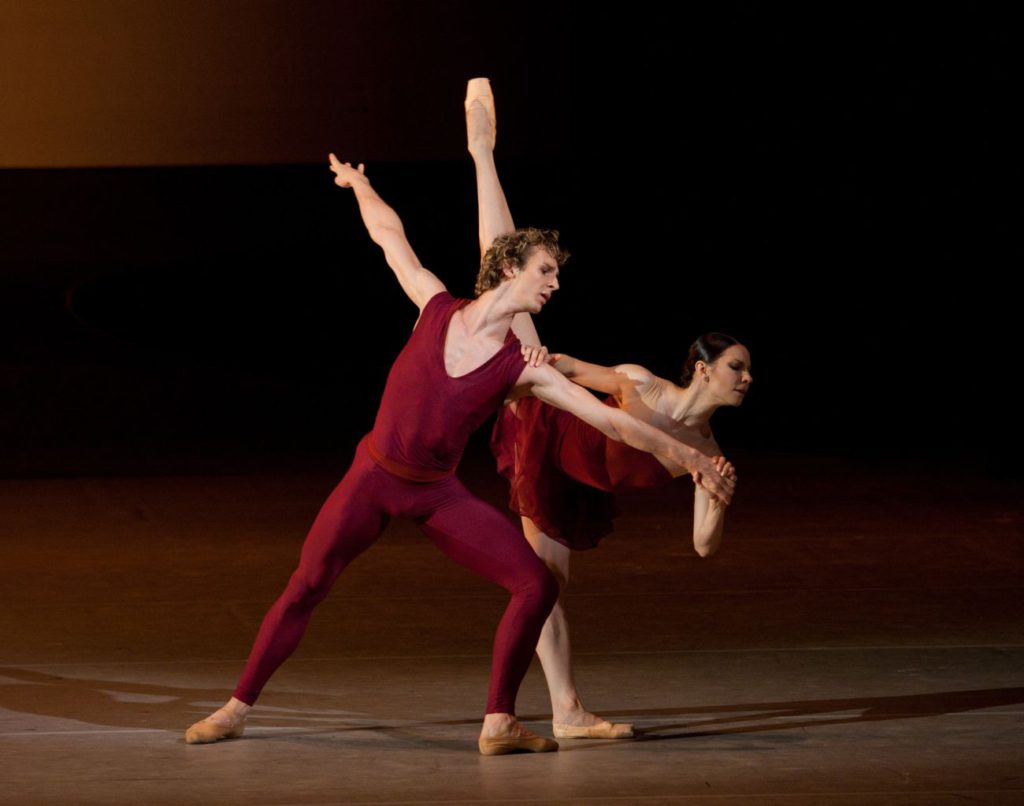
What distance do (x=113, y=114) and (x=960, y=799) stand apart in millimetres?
8678

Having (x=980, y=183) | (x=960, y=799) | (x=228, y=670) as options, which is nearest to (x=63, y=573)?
(x=228, y=670)

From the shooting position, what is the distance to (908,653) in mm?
5480

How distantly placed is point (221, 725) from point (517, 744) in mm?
781

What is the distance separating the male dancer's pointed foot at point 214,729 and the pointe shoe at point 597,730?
86 centimetres

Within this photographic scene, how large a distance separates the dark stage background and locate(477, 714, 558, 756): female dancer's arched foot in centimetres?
585

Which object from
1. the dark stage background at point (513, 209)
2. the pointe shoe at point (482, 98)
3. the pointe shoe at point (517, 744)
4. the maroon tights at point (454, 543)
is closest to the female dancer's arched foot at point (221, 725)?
the maroon tights at point (454, 543)

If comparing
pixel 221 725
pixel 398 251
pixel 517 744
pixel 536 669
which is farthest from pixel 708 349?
pixel 221 725

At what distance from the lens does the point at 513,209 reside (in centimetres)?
1295

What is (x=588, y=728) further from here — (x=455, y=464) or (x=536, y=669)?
(x=536, y=669)

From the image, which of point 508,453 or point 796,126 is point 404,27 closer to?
point 796,126

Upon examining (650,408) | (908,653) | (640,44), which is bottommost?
(908,653)

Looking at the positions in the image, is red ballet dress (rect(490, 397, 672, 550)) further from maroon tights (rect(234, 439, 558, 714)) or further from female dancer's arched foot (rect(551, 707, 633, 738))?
female dancer's arched foot (rect(551, 707, 633, 738))

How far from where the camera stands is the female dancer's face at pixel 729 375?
15.0 ft

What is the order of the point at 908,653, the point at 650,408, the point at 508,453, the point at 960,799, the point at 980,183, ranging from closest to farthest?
the point at 960,799 < the point at 650,408 < the point at 508,453 < the point at 908,653 < the point at 980,183
